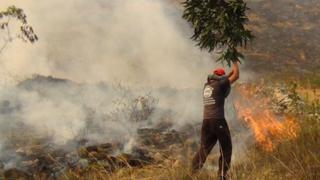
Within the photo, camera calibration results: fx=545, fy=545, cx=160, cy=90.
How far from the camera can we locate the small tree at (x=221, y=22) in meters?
7.83

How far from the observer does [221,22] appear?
784 centimetres

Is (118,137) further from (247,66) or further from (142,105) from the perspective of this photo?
(247,66)

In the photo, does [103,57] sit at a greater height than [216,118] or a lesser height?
greater

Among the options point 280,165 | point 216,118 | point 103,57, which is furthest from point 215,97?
point 103,57

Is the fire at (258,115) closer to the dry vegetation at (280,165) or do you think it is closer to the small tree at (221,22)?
the small tree at (221,22)

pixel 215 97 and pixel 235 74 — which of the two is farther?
pixel 235 74

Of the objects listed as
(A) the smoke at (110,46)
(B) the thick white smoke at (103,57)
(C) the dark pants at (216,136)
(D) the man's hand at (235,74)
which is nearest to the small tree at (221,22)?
(D) the man's hand at (235,74)

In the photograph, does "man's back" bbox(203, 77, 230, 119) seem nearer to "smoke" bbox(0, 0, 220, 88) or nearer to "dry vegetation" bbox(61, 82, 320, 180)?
"dry vegetation" bbox(61, 82, 320, 180)

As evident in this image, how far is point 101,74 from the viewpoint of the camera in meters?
27.8

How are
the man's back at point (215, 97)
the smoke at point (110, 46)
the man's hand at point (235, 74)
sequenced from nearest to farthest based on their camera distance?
the man's back at point (215, 97) → the man's hand at point (235, 74) → the smoke at point (110, 46)

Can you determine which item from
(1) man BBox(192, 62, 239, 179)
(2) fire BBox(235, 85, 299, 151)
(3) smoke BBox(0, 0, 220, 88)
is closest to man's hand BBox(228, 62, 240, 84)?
(1) man BBox(192, 62, 239, 179)

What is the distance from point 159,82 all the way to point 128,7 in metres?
7.59

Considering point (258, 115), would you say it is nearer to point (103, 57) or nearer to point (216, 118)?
point (216, 118)

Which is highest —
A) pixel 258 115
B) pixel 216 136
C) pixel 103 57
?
pixel 103 57
